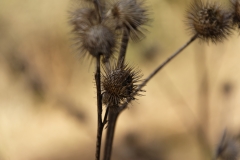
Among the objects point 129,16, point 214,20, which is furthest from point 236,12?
point 129,16

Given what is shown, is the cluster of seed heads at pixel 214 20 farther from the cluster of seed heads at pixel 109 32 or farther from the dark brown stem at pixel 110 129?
the dark brown stem at pixel 110 129

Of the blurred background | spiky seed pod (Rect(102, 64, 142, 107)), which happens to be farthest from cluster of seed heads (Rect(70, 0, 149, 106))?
the blurred background

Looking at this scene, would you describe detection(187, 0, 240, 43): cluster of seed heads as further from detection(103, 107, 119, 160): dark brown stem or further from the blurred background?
the blurred background

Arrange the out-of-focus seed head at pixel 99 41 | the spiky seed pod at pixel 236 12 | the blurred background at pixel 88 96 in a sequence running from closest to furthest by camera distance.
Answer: the out-of-focus seed head at pixel 99 41 < the spiky seed pod at pixel 236 12 < the blurred background at pixel 88 96

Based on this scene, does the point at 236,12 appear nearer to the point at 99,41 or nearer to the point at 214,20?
the point at 214,20

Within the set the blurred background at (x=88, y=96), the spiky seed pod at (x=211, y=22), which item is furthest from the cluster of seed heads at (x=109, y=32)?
the blurred background at (x=88, y=96)

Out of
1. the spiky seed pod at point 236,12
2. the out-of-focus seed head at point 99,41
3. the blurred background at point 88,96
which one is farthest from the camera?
the blurred background at point 88,96

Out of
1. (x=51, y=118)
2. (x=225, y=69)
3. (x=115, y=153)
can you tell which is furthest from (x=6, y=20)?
(x=225, y=69)
